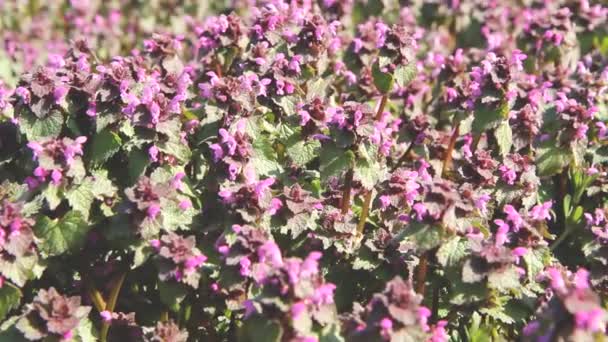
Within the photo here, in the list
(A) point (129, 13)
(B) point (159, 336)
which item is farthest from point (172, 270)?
(A) point (129, 13)

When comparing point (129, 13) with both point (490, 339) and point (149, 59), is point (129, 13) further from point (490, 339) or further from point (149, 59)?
point (490, 339)

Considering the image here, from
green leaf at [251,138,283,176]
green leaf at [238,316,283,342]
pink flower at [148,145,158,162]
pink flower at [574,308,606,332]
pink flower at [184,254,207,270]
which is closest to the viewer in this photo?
pink flower at [574,308,606,332]

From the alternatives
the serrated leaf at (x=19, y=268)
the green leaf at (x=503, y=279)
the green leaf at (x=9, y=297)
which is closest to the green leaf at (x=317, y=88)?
the green leaf at (x=503, y=279)

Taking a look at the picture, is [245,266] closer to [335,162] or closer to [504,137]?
[335,162]

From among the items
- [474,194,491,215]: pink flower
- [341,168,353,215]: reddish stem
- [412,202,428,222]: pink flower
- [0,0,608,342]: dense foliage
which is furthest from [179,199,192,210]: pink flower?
[474,194,491,215]: pink flower

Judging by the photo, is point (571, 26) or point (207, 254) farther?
point (571, 26)

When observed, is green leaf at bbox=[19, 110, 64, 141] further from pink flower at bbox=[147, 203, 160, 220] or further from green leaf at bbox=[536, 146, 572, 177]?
green leaf at bbox=[536, 146, 572, 177]
